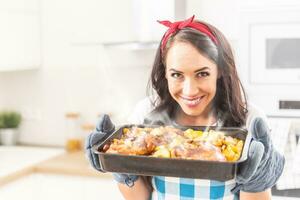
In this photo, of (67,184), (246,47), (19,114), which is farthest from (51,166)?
(246,47)

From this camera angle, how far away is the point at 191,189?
701 mm

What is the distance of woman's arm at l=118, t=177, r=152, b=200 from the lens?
72 cm

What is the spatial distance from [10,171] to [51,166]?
11 cm

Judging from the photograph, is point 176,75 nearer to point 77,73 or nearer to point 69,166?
point 69,166

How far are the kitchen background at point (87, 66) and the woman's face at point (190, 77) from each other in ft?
0.82

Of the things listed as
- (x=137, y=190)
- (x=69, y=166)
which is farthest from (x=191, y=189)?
(x=69, y=166)

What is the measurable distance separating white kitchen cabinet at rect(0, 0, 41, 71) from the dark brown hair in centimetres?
76

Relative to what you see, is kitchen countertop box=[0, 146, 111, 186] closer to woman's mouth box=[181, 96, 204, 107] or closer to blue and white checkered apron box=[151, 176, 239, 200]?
blue and white checkered apron box=[151, 176, 239, 200]

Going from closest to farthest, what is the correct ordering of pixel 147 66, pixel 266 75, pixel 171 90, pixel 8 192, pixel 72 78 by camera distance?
pixel 171 90 < pixel 266 75 < pixel 8 192 < pixel 147 66 < pixel 72 78

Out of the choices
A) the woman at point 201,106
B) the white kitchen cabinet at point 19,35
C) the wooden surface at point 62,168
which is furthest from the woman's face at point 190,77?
the white kitchen cabinet at point 19,35

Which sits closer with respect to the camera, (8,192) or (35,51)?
(8,192)

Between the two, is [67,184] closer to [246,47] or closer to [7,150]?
[7,150]

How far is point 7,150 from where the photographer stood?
4.87ft

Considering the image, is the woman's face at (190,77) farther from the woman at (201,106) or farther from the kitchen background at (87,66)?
the kitchen background at (87,66)
